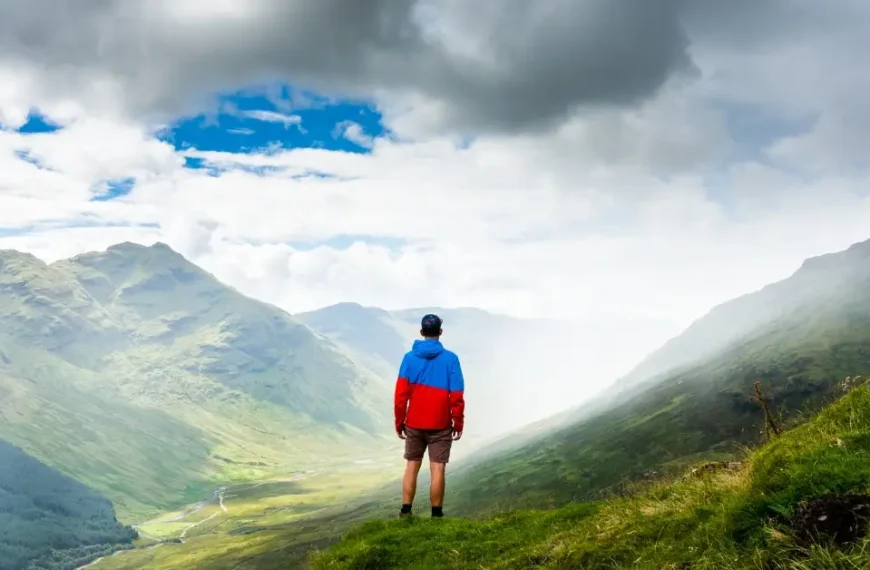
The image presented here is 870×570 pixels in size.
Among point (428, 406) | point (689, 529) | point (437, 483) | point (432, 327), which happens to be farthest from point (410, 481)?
point (689, 529)

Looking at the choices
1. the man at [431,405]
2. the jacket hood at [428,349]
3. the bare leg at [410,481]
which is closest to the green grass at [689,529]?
the bare leg at [410,481]

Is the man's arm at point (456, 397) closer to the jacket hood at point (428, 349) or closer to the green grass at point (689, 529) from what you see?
the jacket hood at point (428, 349)

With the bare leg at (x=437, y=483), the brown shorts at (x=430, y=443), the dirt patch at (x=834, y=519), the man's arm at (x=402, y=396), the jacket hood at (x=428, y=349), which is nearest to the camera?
the dirt patch at (x=834, y=519)

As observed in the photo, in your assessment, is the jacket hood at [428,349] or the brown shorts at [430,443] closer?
the brown shorts at [430,443]

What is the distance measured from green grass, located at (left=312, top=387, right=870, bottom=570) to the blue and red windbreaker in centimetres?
278

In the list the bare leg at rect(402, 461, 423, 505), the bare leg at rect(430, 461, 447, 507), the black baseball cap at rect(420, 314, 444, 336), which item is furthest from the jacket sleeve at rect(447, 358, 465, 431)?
the bare leg at rect(402, 461, 423, 505)

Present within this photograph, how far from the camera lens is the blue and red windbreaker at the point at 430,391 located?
57.8ft

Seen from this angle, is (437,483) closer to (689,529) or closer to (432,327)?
(432,327)

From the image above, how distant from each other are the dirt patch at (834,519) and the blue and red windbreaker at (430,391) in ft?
33.4

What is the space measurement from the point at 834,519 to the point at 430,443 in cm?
1112

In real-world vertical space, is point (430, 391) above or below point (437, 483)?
above

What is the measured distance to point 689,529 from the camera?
10148 millimetres

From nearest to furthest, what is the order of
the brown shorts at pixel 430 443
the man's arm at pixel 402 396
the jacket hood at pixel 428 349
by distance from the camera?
the brown shorts at pixel 430 443, the man's arm at pixel 402 396, the jacket hood at pixel 428 349

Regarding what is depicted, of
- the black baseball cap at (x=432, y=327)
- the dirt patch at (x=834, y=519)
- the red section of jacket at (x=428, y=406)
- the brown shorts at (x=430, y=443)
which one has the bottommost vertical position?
the dirt patch at (x=834, y=519)
